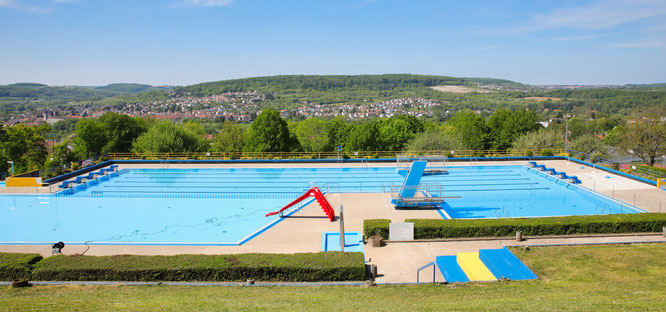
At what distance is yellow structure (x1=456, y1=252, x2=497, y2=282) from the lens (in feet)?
33.6

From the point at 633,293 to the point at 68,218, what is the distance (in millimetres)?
18999

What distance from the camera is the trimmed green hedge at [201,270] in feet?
32.1

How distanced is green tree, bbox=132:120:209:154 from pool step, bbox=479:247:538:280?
25.4 m

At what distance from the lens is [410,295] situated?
887 centimetres

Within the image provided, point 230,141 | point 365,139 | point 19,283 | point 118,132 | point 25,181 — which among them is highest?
point 118,132

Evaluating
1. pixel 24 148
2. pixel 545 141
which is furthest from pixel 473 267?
pixel 24 148

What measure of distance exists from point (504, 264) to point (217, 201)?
12980 mm

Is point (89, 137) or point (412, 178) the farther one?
point (89, 137)

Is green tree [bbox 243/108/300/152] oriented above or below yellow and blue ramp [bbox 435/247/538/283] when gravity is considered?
above

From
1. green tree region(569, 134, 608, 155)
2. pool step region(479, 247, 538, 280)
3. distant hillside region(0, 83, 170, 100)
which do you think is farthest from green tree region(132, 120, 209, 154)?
distant hillside region(0, 83, 170, 100)

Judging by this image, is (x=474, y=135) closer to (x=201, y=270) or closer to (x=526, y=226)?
(x=526, y=226)

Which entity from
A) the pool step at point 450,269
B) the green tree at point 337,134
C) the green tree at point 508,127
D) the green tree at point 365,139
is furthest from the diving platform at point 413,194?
the green tree at point 337,134

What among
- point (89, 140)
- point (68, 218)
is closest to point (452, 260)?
point (68, 218)

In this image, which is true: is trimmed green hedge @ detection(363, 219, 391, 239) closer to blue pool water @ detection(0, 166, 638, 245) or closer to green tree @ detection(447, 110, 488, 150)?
blue pool water @ detection(0, 166, 638, 245)
